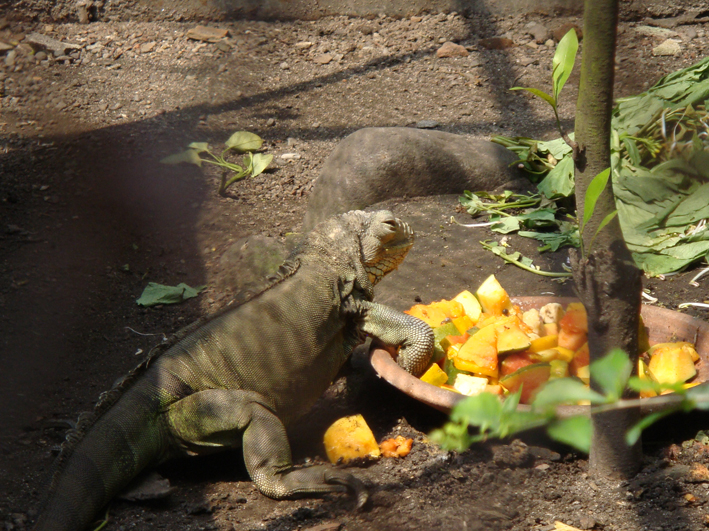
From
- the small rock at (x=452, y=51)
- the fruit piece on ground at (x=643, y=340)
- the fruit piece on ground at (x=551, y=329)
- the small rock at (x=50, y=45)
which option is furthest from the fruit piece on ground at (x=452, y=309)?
the small rock at (x=50, y=45)

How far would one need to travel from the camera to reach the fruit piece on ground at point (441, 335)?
147 inches

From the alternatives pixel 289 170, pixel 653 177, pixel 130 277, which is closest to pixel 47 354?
pixel 130 277

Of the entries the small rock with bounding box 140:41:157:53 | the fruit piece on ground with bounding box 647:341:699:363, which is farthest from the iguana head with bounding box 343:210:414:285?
the small rock with bounding box 140:41:157:53

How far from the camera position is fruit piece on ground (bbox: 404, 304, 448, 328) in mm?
3885

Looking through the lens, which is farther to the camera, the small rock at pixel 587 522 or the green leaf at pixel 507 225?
the green leaf at pixel 507 225

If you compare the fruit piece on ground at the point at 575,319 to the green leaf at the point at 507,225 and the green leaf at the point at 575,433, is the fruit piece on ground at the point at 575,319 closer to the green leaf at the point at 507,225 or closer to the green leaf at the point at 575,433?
the green leaf at the point at 507,225

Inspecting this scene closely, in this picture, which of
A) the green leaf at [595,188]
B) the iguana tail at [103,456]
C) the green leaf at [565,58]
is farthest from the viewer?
the iguana tail at [103,456]

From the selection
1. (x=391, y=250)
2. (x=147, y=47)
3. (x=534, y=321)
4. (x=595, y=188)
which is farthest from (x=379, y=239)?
(x=147, y=47)

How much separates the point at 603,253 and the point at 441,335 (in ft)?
5.17

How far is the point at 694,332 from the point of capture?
3.33 metres

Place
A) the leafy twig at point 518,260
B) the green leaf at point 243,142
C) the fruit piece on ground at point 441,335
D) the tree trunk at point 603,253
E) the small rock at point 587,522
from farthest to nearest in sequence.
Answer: the green leaf at point 243,142
the leafy twig at point 518,260
the fruit piece on ground at point 441,335
the small rock at point 587,522
the tree trunk at point 603,253

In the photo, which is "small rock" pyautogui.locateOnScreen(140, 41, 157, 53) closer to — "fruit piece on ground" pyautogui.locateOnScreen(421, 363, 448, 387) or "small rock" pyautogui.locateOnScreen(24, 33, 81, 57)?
"small rock" pyautogui.locateOnScreen(24, 33, 81, 57)

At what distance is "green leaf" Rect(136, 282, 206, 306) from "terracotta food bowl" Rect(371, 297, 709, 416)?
6.42 feet

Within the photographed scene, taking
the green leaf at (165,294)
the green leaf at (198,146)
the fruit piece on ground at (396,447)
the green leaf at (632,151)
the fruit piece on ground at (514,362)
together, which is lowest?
the green leaf at (165,294)
